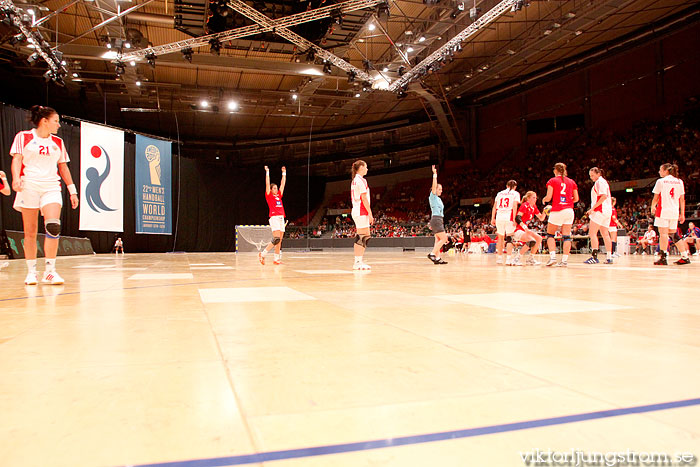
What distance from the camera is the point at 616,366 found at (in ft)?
3.73

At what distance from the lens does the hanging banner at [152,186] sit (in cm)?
1778

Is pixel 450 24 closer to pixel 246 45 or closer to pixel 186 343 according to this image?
pixel 246 45

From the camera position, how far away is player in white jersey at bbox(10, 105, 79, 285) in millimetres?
3828

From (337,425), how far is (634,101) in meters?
22.1

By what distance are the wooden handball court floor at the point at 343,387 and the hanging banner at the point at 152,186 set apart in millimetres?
17266

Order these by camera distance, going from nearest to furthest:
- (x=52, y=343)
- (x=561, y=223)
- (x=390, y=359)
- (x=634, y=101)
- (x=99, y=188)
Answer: (x=390, y=359), (x=52, y=343), (x=561, y=223), (x=99, y=188), (x=634, y=101)

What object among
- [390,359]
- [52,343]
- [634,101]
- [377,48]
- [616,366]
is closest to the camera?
[616,366]

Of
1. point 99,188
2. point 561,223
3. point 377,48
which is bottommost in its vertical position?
point 561,223

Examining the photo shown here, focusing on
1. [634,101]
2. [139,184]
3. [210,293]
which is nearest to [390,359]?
[210,293]

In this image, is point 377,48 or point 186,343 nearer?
point 186,343

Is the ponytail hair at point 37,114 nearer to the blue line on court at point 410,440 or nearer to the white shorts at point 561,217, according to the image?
the blue line on court at point 410,440

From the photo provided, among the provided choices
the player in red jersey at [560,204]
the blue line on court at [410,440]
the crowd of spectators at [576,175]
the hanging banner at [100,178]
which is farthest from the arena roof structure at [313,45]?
the blue line on court at [410,440]

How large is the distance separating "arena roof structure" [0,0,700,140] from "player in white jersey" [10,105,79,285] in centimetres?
799

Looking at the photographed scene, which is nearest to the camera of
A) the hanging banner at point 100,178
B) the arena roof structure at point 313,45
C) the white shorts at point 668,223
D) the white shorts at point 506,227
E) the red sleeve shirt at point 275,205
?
the white shorts at point 668,223
